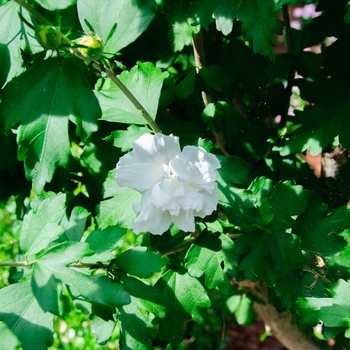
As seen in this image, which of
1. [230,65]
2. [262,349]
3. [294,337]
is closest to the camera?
[230,65]

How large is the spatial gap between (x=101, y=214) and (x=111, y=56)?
0.41 m

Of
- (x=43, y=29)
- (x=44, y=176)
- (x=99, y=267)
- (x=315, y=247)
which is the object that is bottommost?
(x=315, y=247)

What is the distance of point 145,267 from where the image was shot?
114 centimetres

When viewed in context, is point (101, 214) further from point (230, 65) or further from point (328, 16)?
point (328, 16)

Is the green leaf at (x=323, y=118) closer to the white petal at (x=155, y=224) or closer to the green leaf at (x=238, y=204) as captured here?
the green leaf at (x=238, y=204)

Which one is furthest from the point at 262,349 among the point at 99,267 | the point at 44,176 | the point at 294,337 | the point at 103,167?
the point at 44,176

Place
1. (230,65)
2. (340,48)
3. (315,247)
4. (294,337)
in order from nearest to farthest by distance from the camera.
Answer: (315,247), (340,48), (230,65), (294,337)

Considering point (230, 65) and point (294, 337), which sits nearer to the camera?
point (230, 65)

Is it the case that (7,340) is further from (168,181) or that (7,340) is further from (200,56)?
(200,56)

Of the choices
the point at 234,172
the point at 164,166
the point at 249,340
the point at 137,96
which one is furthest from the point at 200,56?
the point at 249,340

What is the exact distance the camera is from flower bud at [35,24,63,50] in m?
0.93

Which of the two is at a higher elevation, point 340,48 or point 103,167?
point 340,48

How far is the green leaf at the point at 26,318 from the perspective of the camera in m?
1.07

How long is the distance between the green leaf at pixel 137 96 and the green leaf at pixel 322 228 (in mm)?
478
